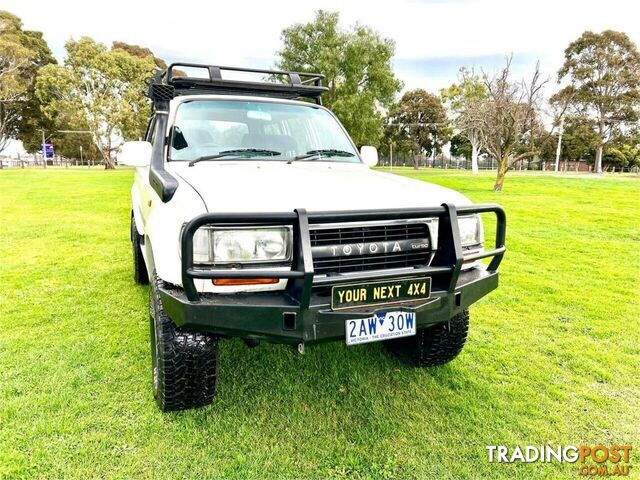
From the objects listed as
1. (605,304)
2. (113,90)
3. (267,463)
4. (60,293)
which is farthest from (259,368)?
(113,90)

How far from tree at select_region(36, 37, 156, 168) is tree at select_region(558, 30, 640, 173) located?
41.4 metres

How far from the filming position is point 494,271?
272 cm

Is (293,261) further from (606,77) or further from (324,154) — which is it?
(606,77)

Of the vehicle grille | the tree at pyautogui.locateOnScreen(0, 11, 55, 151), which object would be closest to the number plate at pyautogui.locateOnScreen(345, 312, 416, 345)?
the vehicle grille

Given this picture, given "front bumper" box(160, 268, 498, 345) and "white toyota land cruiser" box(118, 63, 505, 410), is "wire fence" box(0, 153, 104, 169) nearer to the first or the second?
"white toyota land cruiser" box(118, 63, 505, 410)

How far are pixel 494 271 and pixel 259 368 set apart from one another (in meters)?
1.75

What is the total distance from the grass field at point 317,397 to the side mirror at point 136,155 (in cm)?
145

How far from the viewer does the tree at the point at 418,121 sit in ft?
184

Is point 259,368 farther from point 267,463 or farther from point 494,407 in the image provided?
point 494,407

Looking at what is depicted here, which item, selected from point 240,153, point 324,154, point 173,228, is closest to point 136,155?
point 240,153

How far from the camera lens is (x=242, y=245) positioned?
211cm

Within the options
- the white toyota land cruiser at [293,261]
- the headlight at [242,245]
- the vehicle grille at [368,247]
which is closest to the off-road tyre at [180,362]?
the white toyota land cruiser at [293,261]

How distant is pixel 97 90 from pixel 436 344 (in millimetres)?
43164

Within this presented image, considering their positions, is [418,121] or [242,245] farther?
[418,121]
